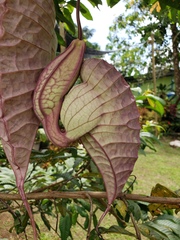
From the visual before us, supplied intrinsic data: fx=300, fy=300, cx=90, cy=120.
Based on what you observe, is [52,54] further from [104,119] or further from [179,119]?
[179,119]

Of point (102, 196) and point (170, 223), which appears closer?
point (102, 196)

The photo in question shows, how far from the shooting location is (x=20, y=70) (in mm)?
264

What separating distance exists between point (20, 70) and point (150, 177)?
352 cm

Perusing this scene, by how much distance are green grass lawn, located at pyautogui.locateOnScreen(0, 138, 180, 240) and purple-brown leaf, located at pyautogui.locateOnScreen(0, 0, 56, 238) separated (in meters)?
1.91

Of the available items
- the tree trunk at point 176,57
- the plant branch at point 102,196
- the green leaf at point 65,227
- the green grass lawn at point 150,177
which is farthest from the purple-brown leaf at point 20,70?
the tree trunk at point 176,57

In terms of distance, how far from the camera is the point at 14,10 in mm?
265

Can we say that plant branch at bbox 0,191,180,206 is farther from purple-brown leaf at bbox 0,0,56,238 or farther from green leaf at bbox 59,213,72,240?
green leaf at bbox 59,213,72,240

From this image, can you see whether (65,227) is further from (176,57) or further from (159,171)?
(176,57)

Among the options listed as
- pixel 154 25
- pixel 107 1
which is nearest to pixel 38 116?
pixel 107 1

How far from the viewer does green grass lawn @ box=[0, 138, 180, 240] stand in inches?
84.0

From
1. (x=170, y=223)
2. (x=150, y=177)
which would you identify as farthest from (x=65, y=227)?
(x=150, y=177)

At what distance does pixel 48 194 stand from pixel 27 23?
25cm

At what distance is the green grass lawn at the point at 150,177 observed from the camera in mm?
2135

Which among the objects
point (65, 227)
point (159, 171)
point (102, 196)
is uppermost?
point (102, 196)
